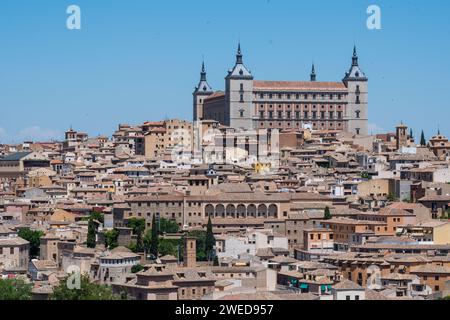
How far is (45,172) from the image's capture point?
57.0 meters

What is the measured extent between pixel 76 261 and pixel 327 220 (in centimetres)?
829

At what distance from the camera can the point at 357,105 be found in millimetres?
78188

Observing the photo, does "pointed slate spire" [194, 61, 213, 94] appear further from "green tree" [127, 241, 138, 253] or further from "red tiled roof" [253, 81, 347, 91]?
"green tree" [127, 241, 138, 253]

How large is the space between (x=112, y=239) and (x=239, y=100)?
3949cm

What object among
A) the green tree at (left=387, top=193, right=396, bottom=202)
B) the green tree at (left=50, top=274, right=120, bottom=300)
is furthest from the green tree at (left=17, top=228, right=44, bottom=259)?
the green tree at (left=50, top=274, right=120, bottom=300)

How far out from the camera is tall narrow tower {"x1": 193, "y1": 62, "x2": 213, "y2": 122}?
8441 cm

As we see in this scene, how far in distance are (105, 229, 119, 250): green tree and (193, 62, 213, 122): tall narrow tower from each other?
4555 cm

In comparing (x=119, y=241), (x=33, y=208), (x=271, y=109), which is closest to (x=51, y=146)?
(x=271, y=109)

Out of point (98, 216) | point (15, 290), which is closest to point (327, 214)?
point (98, 216)

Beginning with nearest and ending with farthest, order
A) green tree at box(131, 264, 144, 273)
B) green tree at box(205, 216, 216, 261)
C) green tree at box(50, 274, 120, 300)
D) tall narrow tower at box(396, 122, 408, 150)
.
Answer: green tree at box(50, 274, 120, 300) → green tree at box(131, 264, 144, 273) → green tree at box(205, 216, 216, 261) → tall narrow tower at box(396, 122, 408, 150)

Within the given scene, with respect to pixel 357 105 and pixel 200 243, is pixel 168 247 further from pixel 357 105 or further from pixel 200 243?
pixel 357 105

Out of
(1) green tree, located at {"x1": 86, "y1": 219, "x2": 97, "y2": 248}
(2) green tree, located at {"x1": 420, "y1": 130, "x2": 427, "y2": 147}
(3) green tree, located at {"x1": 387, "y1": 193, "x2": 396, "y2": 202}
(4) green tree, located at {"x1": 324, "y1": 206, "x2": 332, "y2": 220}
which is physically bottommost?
(1) green tree, located at {"x1": 86, "y1": 219, "x2": 97, "y2": 248}

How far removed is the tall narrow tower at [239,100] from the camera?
76.3 meters

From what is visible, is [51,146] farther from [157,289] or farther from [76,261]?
[157,289]
